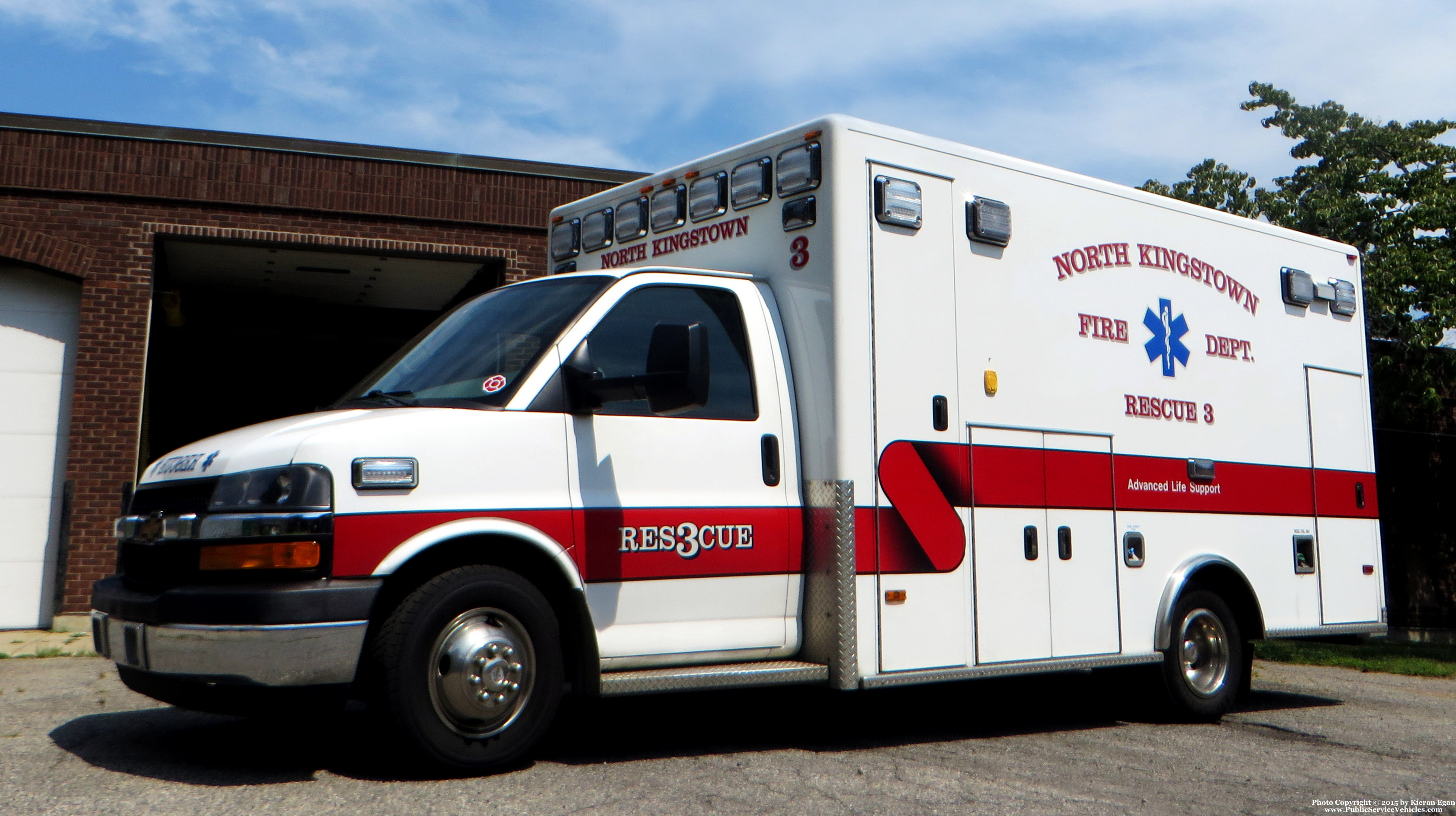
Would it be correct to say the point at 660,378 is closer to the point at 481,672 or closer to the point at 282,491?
the point at 481,672

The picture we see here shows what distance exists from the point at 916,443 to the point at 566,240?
102 inches

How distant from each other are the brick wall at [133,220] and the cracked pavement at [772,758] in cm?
400

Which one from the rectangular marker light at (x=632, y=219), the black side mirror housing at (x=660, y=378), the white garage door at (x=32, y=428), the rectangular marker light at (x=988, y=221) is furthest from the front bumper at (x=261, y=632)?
the white garage door at (x=32, y=428)

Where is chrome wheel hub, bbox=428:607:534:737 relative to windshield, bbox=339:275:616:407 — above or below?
below

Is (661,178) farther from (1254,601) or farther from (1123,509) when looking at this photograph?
(1254,601)

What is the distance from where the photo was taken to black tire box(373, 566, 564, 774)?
15.0 feet

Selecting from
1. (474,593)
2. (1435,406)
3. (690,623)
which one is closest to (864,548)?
(690,623)

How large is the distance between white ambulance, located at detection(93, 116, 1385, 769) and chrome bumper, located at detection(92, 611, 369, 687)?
1 cm

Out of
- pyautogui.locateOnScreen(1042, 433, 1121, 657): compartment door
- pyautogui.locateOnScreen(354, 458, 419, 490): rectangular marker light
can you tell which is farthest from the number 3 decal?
pyautogui.locateOnScreen(354, 458, 419, 490): rectangular marker light

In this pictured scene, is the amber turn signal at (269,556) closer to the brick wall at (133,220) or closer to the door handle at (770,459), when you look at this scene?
the door handle at (770,459)

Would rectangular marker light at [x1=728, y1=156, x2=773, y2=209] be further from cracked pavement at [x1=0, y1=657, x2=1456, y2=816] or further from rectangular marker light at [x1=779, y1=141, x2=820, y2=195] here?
cracked pavement at [x1=0, y1=657, x2=1456, y2=816]

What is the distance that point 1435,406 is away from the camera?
14172mm

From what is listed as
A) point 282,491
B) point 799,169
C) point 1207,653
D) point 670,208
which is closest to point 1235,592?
point 1207,653

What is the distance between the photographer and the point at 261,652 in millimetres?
4371
